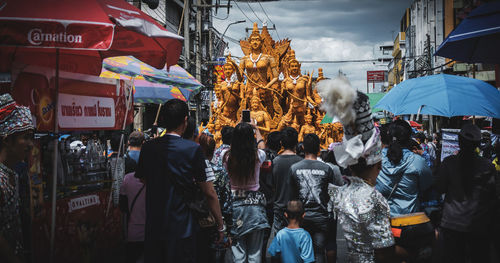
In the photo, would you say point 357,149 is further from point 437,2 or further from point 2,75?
point 437,2

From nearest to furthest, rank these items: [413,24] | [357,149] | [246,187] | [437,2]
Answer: [357,149] < [246,187] < [437,2] < [413,24]

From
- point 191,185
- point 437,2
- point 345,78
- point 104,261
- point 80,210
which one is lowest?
point 104,261

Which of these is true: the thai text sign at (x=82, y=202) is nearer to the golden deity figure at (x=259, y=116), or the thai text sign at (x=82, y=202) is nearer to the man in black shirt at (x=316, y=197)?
the man in black shirt at (x=316, y=197)

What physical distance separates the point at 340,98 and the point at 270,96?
10.9 meters

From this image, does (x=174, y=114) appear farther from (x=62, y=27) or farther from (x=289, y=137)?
(x=289, y=137)

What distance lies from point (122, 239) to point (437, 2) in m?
31.1

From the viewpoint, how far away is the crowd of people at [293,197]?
3.03m

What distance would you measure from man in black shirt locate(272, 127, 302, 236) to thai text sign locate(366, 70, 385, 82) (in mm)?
72424

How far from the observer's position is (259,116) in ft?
40.9

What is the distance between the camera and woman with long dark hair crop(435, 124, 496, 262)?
161 inches

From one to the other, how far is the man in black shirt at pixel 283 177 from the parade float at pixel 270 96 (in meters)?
7.53

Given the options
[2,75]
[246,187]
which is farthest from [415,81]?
[2,75]

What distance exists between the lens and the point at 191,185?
3.50 m

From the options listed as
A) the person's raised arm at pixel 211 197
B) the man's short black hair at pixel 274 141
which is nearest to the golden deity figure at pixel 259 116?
the man's short black hair at pixel 274 141
